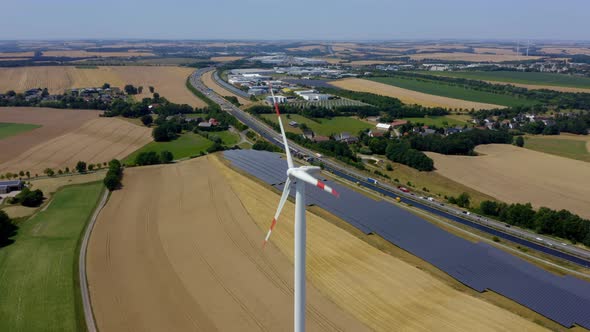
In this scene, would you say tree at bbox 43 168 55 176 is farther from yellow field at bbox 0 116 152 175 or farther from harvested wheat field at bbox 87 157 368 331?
harvested wheat field at bbox 87 157 368 331

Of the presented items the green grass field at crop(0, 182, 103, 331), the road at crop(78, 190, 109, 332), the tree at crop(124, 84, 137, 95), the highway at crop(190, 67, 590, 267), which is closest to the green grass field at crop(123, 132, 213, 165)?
the highway at crop(190, 67, 590, 267)

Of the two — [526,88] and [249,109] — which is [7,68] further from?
[526,88]

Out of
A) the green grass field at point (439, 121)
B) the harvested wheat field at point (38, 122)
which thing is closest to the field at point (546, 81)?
the green grass field at point (439, 121)

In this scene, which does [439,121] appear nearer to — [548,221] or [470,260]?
[548,221]

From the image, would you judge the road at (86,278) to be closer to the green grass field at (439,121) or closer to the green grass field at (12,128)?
the green grass field at (12,128)

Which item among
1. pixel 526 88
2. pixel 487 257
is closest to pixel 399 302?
pixel 487 257

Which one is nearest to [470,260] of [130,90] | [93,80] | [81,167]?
[81,167]
